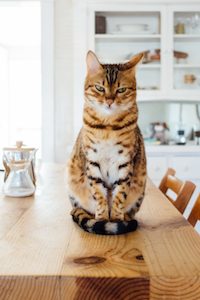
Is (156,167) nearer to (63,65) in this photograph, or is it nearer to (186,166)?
(186,166)

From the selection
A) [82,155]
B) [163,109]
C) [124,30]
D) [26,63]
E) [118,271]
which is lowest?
[118,271]

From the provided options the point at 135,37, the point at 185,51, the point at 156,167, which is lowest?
the point at 156,167

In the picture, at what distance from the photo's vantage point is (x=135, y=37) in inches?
134

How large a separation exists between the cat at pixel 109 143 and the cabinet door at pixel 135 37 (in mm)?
2436

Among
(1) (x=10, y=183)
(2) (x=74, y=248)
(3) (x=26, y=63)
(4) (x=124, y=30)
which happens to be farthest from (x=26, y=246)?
(3) (x=26, y=63)

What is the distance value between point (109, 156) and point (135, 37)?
2.65 metres

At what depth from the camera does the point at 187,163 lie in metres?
3.24

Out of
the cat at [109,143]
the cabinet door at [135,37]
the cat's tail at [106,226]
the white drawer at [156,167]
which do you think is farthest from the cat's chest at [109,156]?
the cabinet door at [135,37]

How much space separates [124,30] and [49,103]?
897 millimetres

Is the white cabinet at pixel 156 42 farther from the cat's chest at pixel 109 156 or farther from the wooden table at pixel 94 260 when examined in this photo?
the cat's chest at pixel 109 156

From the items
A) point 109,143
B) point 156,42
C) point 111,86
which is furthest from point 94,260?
point 156,42

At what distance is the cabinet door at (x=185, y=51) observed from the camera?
3.38 meters

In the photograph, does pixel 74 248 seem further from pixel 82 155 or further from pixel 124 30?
pixel 124 30

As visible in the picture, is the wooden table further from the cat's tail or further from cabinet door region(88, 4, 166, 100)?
cabinet door region(88, 4, 166, 100)
